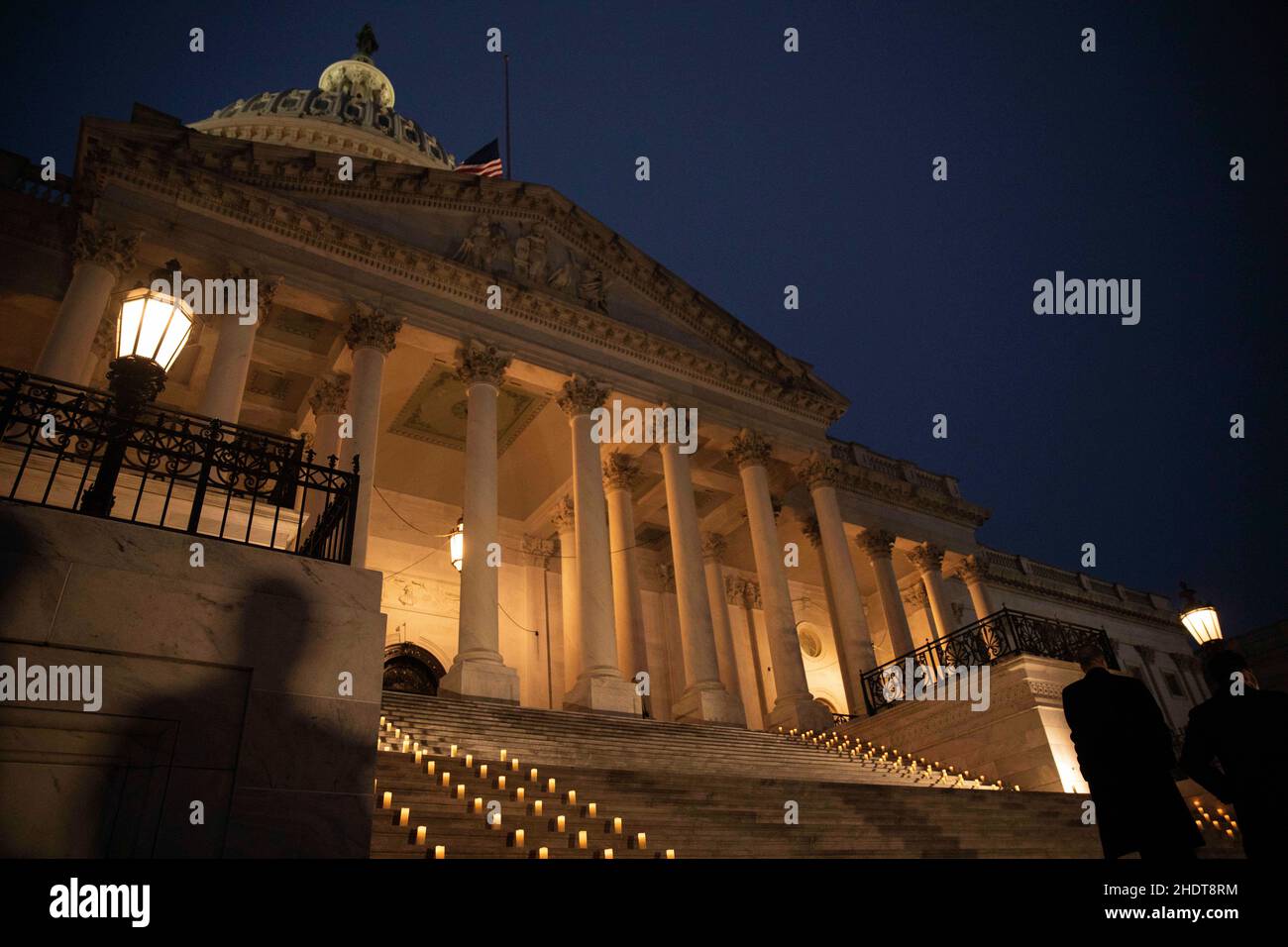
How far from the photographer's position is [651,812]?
32.6ft

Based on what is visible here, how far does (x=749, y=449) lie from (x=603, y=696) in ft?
32.5

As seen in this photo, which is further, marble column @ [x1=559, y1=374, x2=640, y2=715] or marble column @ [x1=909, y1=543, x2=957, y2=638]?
marble column @ [x1=909, y1=543, x2=957, y2=638]

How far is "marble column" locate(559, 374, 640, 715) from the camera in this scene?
18312 millimetres

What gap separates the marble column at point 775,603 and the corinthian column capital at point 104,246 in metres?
16.4

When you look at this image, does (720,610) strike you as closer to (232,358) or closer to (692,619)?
(692,619)

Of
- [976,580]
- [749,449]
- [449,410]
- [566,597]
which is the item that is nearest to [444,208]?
[449,410]

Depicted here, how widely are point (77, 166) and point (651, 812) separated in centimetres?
1720

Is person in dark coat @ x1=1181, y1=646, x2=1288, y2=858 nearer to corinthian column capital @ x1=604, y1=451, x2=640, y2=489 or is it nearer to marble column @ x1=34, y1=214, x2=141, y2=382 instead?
A: marble column @ x1=34, y1=214, x2=141, y2=382

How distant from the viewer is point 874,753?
18.8 m

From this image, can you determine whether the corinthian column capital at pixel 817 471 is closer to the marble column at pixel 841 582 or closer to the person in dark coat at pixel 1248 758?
the marble column at pixel 841 582

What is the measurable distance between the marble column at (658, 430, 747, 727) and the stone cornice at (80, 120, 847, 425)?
3.61 metres

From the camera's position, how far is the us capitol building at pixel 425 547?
5.73 m

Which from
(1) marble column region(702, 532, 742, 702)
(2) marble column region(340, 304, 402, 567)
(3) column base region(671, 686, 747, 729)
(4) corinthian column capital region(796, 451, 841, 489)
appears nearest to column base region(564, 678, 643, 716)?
(3) column base region(671, 686, 747, 729)

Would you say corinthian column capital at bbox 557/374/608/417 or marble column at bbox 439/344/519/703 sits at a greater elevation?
corinthian column capital at bbox 557/374/608/417
